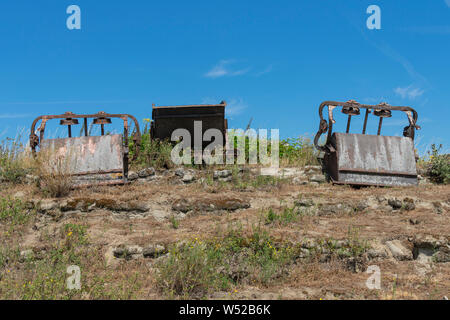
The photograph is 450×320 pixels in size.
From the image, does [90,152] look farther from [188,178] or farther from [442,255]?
[442,255]

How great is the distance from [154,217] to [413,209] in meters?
4.83

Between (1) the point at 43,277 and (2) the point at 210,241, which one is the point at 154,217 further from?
(1) the point at 43,277

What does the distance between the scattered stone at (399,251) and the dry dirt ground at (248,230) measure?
0.05 ft

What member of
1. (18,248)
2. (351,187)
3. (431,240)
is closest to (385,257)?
(431,240)

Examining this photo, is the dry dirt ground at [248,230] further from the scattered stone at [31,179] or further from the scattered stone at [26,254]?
the scattered stone at [31,179]

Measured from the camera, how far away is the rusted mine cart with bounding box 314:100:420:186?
9.51 m

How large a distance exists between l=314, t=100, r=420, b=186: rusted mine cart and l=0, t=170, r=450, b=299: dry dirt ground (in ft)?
1.36

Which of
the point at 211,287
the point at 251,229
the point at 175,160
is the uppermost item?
the point at 175,160

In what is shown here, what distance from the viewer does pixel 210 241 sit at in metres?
6.04

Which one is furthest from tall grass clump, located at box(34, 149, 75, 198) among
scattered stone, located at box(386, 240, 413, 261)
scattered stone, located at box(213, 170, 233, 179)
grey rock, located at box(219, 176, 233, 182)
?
scattered stone, located at box(386, 240, 413, 261)

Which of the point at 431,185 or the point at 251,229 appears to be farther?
the point at 431,185

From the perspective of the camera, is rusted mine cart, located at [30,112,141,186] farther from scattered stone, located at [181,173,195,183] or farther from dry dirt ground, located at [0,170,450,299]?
scattered stone, located at [181,173,195,183]
